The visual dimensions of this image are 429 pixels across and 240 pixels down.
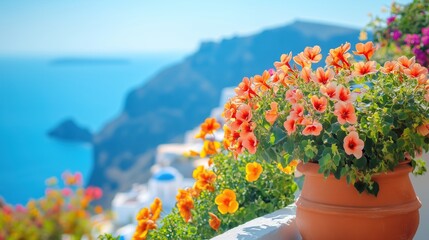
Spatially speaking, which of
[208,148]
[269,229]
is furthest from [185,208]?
[269,229]

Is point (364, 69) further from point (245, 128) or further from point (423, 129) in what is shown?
point (245, 128)

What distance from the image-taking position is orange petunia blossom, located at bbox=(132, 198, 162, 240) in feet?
7.68

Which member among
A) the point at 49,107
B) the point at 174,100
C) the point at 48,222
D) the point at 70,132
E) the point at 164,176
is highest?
the point at 48,222

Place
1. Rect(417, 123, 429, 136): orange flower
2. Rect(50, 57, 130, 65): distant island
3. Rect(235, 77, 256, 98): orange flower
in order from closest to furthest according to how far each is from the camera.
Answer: Rect(417, 123, 429, 136): orange flower < Rect(235, 77, 256, 98): orange flower < Rect(50, 57, 130, 65): distant island

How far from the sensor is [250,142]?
1809 millimetres

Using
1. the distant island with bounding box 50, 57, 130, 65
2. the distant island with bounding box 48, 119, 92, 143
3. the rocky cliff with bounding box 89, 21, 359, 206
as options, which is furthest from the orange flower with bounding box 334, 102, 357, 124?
the distant island with bounding box 50, 57, 130, 65

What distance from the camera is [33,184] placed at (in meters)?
40.7

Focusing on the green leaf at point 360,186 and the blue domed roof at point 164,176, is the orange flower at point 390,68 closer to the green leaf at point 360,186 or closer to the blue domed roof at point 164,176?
the green leaf at point 360,186

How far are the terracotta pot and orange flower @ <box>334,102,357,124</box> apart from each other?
0.63 ft

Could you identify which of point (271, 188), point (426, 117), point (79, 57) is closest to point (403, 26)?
point (271, 188)

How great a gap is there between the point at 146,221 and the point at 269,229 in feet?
1.93

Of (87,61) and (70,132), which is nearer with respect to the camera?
(70,132)

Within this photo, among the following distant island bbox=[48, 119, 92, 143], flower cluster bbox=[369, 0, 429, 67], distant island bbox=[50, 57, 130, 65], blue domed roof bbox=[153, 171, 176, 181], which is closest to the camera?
flower cluster bbox=[369, 0, 429, 67]

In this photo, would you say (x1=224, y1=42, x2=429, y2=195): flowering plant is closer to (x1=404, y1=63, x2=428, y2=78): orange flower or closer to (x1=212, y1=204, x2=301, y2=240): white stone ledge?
(x1=404, y1=63, x2=428, y2=78): orange flower
